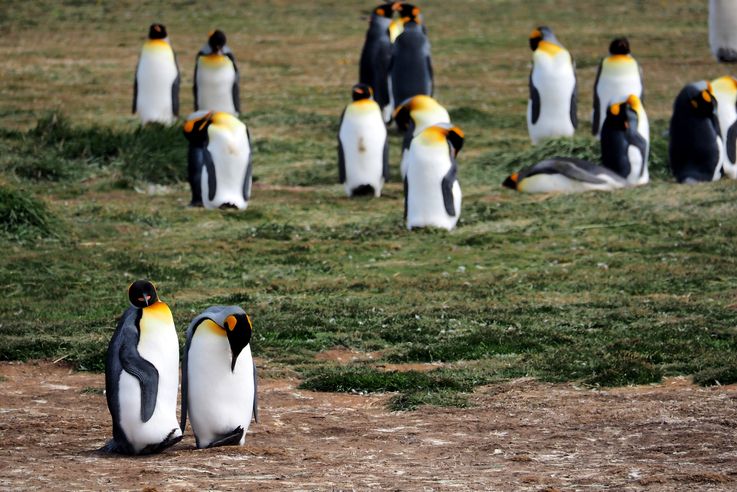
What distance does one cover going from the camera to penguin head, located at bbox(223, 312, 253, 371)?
6.60m

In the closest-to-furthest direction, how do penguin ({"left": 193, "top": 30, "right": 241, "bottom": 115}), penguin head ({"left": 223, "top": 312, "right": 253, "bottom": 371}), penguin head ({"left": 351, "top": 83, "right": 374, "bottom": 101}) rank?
penguin head ({"left": 223, "top": 312, "right": 253, "bottom": 371}) → penguin head ({"left": 351, "top": 83, "right": 374, "bottom": 101}) → penguin ({"left": 193, "top": 30, "right": 241, "bottom": 115})

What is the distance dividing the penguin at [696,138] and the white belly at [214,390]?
26.9 feet

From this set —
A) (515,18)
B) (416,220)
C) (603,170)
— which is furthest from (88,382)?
(515,18)

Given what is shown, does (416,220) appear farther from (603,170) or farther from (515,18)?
(515,18)

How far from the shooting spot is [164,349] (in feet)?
21.8

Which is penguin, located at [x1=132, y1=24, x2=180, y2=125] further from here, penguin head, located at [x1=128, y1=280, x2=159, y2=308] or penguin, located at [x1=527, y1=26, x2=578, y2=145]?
penguin head, located at [x1=128, y1=280, x2=159, y2=308]

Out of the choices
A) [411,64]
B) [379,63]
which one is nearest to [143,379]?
[411,64]

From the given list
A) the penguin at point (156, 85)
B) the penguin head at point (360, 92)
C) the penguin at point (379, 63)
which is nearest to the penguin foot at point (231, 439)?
the penguin head at point (360, 92)

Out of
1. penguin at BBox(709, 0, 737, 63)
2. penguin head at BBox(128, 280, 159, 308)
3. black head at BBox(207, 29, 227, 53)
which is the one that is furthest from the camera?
penguin at BBox(709, 0, 737, 63)

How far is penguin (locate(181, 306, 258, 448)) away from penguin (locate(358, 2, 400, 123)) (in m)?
12.4

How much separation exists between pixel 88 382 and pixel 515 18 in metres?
20.3

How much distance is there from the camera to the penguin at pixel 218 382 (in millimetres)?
6684

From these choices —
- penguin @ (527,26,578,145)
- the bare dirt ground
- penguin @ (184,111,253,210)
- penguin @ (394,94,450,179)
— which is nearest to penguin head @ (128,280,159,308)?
the bare dirt ground

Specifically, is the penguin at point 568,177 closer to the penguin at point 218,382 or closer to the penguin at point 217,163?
the penguin at point 217,163
